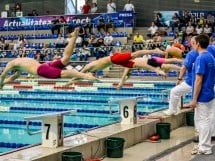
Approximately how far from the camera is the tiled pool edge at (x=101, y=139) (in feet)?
17.4

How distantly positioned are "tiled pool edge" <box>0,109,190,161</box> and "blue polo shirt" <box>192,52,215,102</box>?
145 centimetres

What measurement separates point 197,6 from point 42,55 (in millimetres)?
8353

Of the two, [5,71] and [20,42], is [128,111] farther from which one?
[20,42]

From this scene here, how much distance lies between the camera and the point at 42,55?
19391mm

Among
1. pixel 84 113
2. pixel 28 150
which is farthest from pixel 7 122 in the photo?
pixel 28 150

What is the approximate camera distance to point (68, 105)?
39.3 ft

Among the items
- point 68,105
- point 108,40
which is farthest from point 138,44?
point 68,105

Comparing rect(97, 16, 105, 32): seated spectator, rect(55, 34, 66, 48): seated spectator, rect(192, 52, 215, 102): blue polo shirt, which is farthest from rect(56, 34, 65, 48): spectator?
rect(192, 52, 215, 102): blue polo shirt

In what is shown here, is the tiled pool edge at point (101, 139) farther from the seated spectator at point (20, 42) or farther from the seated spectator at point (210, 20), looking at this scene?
the seated spectator at point (20, 42)

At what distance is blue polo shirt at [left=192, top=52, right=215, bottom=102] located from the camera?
5.76 metres

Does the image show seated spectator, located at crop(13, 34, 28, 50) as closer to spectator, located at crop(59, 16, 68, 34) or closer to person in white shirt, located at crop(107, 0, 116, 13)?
spectator, located at crop(59, 16, 68, 34)

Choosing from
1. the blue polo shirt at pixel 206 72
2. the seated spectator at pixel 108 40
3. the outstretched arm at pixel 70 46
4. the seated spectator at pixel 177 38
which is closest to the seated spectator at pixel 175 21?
the seated spectator at pixel 177 38

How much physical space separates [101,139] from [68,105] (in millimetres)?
5799

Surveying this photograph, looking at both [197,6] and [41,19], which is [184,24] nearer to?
[197,6]
